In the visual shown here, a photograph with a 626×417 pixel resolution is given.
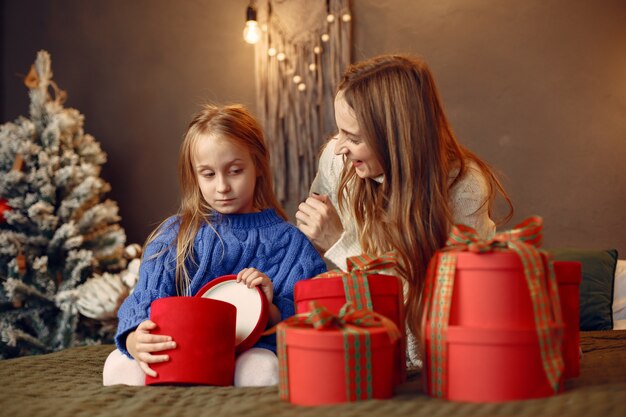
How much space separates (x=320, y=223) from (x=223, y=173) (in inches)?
10.7

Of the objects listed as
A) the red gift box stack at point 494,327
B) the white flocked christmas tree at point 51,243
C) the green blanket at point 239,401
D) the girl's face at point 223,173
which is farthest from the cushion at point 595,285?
the white flocked christmas tree at point 51,243

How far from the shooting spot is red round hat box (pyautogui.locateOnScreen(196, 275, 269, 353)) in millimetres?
1479

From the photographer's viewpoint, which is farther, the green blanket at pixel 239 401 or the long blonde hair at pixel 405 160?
the long blonde hair at pixel 405 160

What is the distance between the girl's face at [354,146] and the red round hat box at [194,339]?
45 centimetres

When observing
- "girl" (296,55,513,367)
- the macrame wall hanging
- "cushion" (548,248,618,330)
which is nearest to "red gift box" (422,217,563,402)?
"girl" (296,55,513,367)

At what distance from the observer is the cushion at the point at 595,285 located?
2471 mm

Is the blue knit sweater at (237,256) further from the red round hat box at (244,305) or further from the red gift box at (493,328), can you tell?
the red gift box at (493,328)

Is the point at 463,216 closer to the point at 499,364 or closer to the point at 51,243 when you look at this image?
the point at 499,364

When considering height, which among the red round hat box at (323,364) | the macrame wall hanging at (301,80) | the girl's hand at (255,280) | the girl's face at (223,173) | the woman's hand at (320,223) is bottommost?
the red round hat box at (323,364)

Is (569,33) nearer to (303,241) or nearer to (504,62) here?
(504,62)

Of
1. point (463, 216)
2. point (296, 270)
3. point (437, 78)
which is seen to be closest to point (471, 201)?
point (463, 216)

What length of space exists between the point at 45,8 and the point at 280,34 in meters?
1.27

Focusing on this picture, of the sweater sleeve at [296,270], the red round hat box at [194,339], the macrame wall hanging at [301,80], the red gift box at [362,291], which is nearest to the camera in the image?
the red gift box at [362,291]

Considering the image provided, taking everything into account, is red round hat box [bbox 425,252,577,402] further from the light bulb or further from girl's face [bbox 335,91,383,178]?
the light bulb
